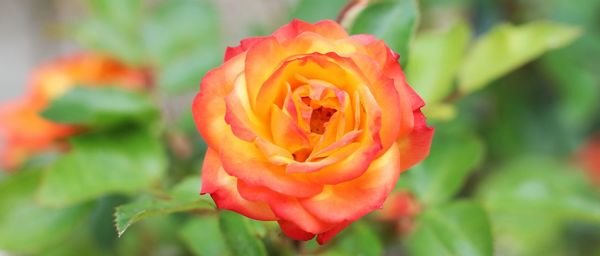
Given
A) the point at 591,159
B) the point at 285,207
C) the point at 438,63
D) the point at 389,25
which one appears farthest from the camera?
the point at 591,159

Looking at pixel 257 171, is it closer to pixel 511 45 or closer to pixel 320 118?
pixel 320 118

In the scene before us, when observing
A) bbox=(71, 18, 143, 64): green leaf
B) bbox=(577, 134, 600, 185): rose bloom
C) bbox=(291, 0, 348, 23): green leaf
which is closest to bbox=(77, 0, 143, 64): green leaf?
bbox=(71, 18, 143, 64): green leaf

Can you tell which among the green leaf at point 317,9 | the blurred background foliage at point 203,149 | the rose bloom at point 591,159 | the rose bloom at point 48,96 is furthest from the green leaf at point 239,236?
the rose bloom at point 591,159

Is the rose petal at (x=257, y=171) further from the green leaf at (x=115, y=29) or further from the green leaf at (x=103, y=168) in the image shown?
the green leaf at (x=115, y=29)

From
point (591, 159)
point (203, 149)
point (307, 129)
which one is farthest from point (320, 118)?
point (591, 159)

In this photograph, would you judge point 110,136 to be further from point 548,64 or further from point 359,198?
point 548,64
